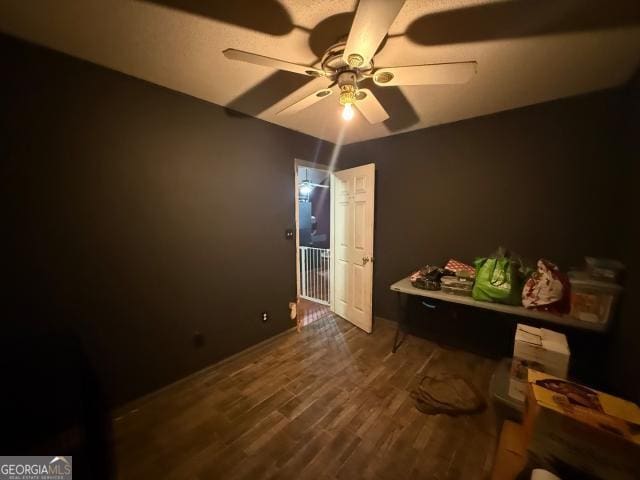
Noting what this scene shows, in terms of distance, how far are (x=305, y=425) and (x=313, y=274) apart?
11.2 ft

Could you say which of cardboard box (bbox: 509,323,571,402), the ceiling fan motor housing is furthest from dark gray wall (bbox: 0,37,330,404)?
cardboard box (bbox: 509,323,571,402)

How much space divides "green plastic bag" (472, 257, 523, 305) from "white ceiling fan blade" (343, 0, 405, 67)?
193 cm

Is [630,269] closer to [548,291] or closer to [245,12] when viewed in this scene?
[548,291]

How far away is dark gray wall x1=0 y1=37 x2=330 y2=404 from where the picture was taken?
141cm

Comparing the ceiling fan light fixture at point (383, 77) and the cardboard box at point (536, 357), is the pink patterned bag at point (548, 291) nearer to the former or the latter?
the cardboard box at point (536, 357)

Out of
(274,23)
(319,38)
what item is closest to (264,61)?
(274,23)

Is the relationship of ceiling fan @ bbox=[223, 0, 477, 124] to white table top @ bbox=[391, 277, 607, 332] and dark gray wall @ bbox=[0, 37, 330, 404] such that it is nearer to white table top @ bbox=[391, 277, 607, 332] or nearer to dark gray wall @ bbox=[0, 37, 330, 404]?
dark gray wall @ bbox=[0, 37, 330, 404]

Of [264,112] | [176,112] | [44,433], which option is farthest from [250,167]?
[44,433]

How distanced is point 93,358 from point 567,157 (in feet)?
13.2

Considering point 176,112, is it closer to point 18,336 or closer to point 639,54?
point 18,336

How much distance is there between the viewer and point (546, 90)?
1.90 meters

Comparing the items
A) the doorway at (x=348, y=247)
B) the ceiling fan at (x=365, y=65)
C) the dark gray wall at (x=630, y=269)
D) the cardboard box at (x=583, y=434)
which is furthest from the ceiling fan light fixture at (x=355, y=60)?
the dark gray wall at (x=630, y=269)

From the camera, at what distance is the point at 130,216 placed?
1.77 metres

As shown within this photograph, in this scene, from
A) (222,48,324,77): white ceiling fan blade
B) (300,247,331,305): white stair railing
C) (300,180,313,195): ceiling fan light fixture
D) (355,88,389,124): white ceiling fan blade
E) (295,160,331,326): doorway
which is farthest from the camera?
(300,180,313,195): ceiling fan light fixture
